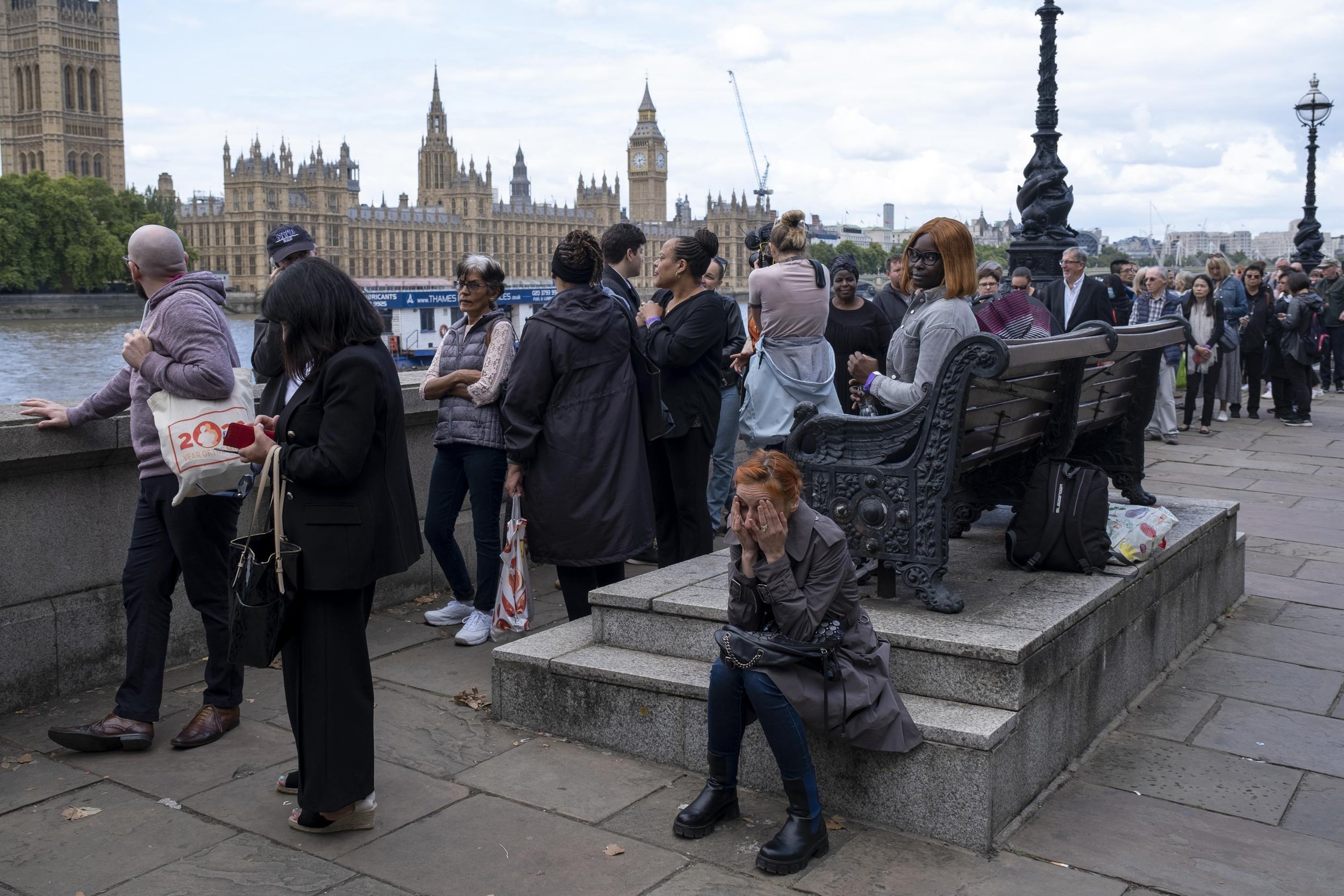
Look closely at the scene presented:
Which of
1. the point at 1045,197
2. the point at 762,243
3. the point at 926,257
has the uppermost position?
the point at 1045,197

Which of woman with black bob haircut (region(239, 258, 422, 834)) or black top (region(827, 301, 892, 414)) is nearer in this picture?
woman with black bob haircut (region(239, 258, 422, 834))

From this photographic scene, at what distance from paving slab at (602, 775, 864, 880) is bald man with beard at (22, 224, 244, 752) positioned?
1461 millimetres

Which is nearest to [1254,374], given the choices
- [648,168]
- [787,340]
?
[787,340]

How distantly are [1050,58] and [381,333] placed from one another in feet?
37.7

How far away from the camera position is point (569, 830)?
3.48m

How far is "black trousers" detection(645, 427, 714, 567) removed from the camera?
5.69 meters

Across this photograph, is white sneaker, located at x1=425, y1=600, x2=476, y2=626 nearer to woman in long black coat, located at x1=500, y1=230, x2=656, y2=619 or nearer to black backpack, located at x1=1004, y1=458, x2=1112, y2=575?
woman in long black coat, located at x1=500, y1=230, x2=656, y2=619

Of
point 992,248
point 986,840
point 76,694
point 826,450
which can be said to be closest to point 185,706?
point 76,694

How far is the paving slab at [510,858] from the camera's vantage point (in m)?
3.16

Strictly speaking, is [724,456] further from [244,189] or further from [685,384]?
[244,189]

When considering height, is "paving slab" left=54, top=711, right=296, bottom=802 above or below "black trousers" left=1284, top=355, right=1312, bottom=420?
below

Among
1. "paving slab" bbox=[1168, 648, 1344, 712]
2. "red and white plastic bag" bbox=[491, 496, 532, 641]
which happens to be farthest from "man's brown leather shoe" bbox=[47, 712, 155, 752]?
"paving slab" bbox=[1168, 648, 1344, 712]

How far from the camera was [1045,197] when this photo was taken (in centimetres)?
1375

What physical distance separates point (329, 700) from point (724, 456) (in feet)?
13.7
